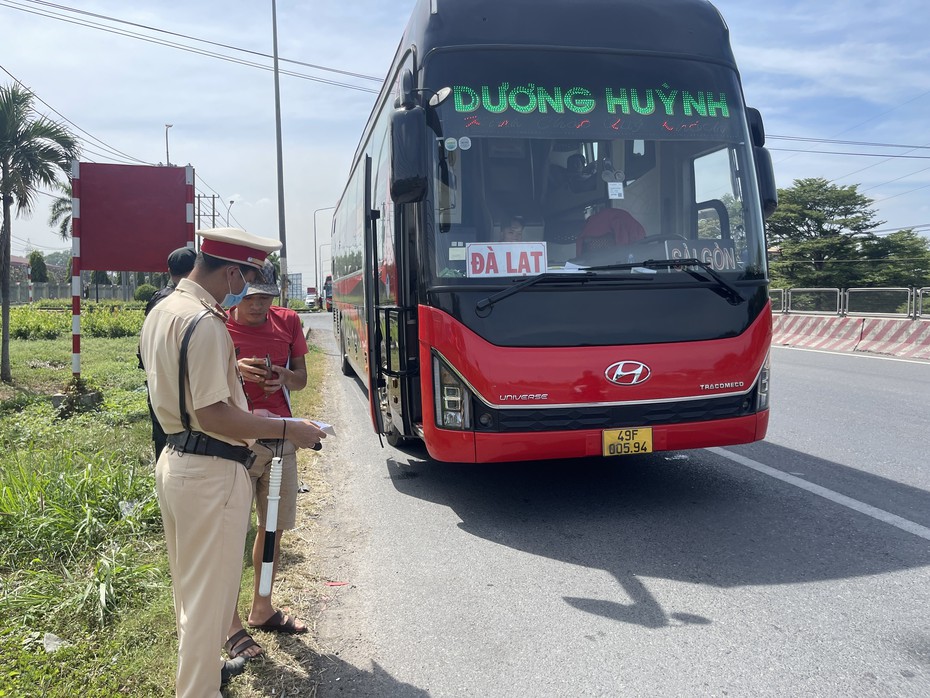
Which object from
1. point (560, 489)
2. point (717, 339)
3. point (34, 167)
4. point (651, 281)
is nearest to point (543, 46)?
point (651, 281)

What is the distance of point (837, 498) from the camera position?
17.3 feet

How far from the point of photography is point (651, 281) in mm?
4977

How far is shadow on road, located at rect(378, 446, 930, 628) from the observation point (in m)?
4.04

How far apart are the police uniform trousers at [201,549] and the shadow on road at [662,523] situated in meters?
1.88

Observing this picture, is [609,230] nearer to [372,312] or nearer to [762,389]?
[762,389]

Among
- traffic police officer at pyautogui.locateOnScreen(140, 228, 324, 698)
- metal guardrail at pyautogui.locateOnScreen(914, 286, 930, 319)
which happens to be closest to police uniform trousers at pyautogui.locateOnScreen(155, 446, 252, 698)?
traffic police officer at pyautogui.locateOnScreen(140, 228, 324, 698)

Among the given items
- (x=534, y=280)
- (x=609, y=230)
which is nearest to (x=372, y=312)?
(x=534, y=280)

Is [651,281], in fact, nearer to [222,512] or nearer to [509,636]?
[509,636]

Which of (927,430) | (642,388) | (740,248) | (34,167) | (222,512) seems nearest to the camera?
(222,512)

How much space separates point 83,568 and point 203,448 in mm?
2145

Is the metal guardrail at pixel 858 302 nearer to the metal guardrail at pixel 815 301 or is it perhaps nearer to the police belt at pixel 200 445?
the metal guardrail at pixel 815 301

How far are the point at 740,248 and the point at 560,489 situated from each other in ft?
7.45

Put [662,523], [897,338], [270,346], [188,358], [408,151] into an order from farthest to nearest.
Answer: [897,338] → [662,523] → [408,151] → [270,346] → [188,358]

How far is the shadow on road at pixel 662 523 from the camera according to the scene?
4043mm
